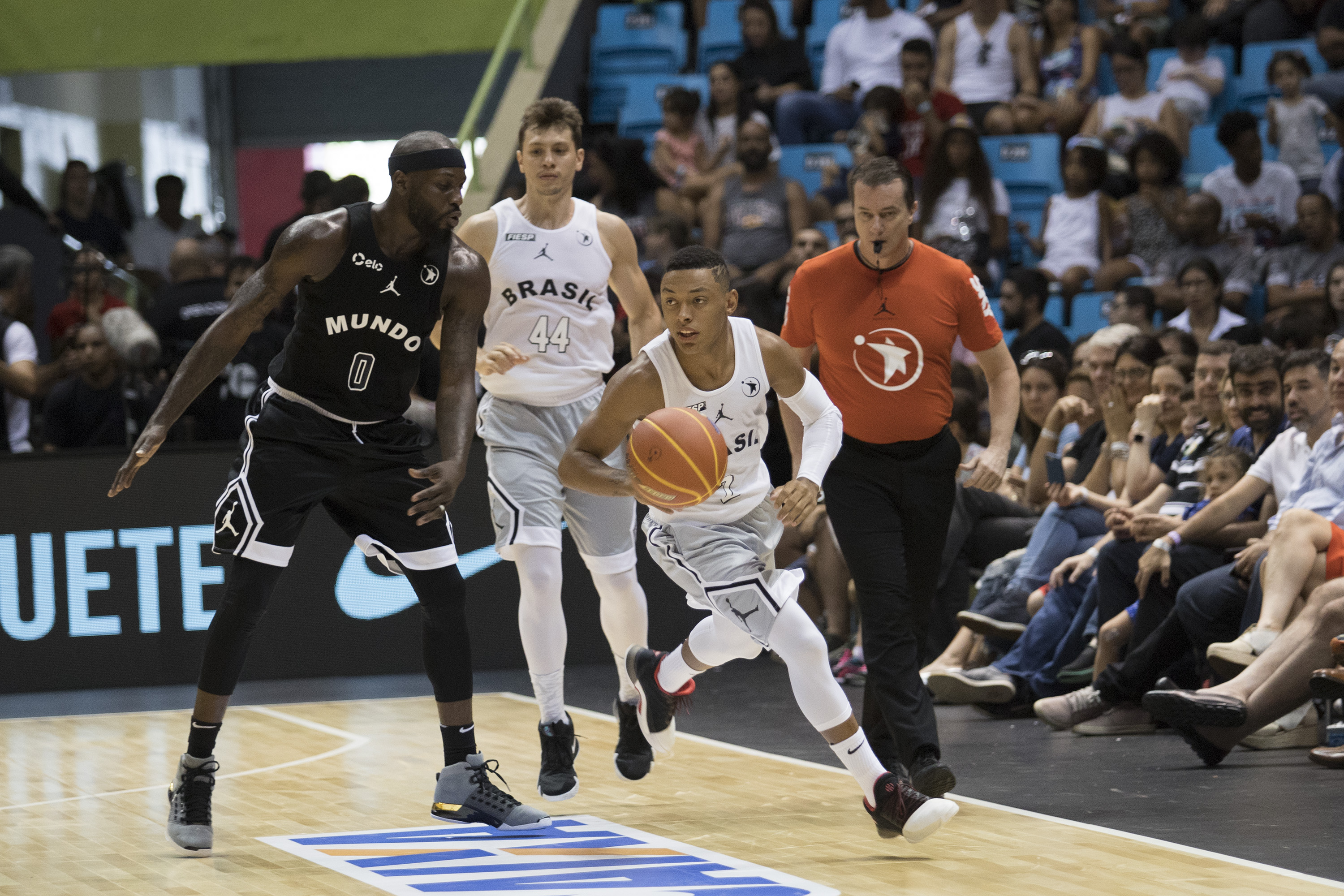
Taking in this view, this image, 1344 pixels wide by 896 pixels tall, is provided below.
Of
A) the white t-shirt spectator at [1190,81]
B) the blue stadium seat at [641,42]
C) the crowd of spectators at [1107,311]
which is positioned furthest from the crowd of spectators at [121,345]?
the white t-shirt spectator at [1190,81]

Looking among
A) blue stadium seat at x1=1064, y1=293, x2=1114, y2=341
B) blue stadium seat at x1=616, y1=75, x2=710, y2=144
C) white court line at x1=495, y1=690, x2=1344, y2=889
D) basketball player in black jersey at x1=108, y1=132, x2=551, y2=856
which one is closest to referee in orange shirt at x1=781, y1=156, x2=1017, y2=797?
white court line at x1=495, y1=690, x2=1344, y2=889

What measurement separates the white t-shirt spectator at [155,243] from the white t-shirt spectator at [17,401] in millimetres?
3443

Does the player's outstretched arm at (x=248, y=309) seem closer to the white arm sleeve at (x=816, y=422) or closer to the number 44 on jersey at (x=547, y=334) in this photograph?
the number 44 on jersey at (x=547, y=334)

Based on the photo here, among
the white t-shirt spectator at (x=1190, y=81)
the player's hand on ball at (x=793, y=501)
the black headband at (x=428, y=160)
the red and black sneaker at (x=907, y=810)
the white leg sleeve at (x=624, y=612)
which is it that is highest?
the white t-shirt spectator at (x=1190, y=81)

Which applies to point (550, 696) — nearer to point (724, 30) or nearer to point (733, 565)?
point (733, 565)

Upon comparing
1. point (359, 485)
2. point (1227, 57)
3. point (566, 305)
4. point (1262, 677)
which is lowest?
point (1262, 677)

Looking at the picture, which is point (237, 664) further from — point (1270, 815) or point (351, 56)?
point (351, 56)

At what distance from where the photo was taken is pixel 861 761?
4949mm

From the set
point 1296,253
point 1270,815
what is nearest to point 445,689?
point 1270,815

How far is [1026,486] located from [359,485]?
459cm

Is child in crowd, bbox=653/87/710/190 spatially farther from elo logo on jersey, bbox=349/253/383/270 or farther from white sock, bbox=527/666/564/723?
elo logo on jersey, bbox=349/253/383/270

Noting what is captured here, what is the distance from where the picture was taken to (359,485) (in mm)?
5117

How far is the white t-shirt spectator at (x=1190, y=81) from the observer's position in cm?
1202

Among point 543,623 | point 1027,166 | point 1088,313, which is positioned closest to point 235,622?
point 543,623
